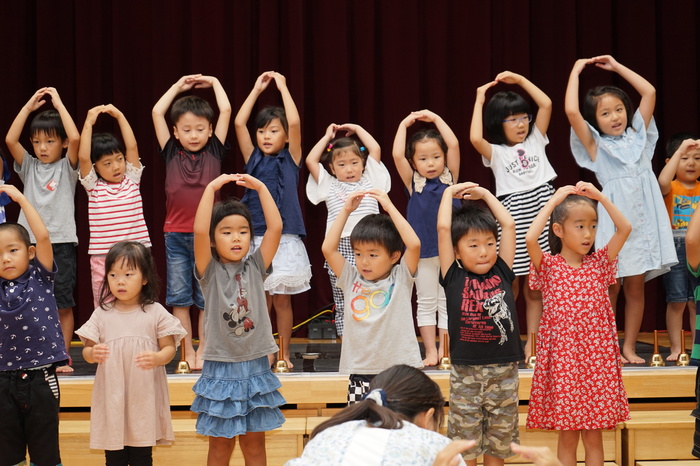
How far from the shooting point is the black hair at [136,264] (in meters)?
3.68

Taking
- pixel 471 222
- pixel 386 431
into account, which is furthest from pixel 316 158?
pixel 386 431

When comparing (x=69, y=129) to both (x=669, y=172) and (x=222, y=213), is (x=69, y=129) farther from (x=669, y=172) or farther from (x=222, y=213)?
(x=669, y=172)

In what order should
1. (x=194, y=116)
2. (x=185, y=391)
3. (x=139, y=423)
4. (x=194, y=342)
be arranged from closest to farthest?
(x=139, y=423) < (x=185, y=391) < (x=194, y=116) < (x=194, y=342)

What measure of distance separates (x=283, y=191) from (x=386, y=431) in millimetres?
2819

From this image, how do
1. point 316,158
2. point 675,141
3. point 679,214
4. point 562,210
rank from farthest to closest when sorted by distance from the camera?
point 675,141 < point 679,214 < point 316,158 < point 562,210

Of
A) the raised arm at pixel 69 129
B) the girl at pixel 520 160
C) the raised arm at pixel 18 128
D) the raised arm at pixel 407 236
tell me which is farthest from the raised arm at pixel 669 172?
the raised arm at pixel 18 128

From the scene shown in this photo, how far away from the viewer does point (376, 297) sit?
369 cm

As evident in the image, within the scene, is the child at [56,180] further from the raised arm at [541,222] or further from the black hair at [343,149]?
the raised arm at [541,222]

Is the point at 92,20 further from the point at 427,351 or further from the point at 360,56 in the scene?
the point at 427,351

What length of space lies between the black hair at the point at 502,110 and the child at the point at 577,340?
117 centimetres

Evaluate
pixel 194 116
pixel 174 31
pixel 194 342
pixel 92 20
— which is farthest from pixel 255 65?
pixel 194 342

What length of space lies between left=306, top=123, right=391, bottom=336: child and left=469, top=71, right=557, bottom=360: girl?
622 mm

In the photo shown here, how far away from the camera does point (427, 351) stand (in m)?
4.80

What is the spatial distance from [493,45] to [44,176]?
333 cm
